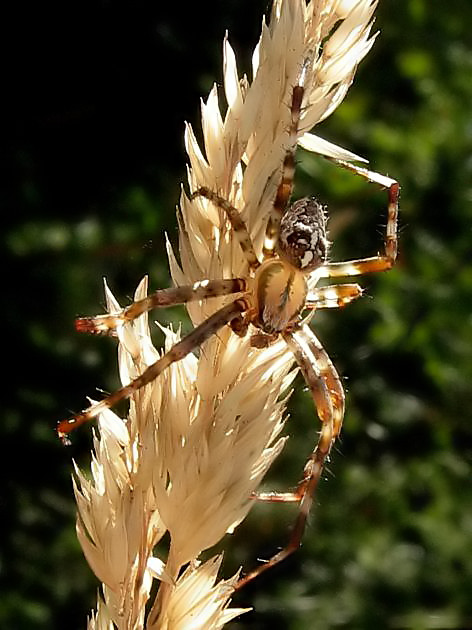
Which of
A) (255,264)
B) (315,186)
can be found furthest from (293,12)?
(315,186)

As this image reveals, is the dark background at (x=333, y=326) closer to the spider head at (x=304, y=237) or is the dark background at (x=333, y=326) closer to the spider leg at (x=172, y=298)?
the spider head at (x=304, y=237)

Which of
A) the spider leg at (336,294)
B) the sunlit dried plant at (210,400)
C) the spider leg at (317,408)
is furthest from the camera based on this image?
the spider leg at (336,294)

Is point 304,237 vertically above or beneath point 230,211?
above

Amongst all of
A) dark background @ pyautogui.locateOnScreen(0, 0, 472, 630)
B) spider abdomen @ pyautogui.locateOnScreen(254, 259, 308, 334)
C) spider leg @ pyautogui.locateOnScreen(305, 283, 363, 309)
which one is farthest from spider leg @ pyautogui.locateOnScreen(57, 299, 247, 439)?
dark background @ pyautogui.locateOnScreen(0, 0, 472, 630)

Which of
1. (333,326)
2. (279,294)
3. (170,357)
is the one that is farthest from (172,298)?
(333,326)

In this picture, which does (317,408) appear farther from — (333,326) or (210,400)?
(333,326)

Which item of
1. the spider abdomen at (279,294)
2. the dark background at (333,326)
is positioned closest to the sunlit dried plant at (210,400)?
the spider abdomen at (279,294)
